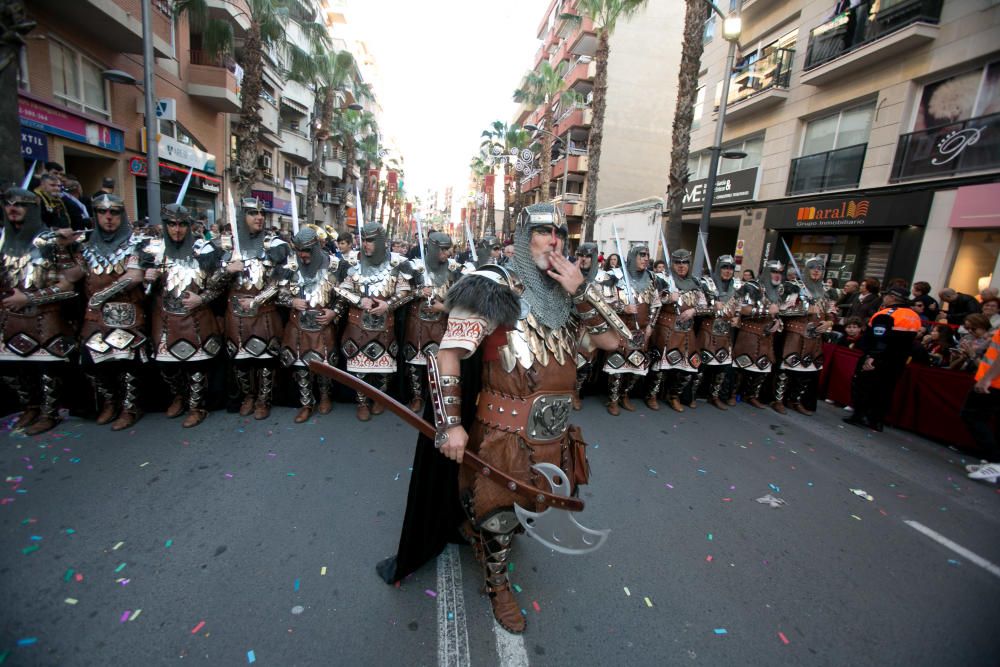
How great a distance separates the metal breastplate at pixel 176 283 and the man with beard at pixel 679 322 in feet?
18.2

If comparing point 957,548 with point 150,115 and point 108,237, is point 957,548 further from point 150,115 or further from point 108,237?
point 150,115

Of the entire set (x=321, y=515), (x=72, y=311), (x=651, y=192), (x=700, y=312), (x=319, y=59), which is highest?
(x=319, y=59)

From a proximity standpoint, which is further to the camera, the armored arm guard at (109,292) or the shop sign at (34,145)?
the shop sign at (34,145)

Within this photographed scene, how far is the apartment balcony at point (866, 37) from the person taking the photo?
33.0 feet

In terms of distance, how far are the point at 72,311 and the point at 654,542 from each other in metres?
5.81

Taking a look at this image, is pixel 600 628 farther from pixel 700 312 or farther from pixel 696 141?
pixel 696 141

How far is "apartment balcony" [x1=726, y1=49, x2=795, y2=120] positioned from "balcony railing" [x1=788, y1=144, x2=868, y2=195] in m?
2.37

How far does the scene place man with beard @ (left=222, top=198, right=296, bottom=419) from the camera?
4648 mm

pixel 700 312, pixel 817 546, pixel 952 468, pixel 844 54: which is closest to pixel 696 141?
pixel 844 54

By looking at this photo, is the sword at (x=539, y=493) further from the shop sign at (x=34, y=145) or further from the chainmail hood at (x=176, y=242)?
the shop sign at (x=34, y=145)

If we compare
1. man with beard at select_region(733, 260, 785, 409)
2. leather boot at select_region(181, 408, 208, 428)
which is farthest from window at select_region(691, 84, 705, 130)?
leather boot at select_region(181, 408, 208, 428)

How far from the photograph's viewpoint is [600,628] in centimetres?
238

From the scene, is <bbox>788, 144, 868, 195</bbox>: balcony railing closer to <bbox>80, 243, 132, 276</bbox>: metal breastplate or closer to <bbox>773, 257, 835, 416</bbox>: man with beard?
<bbox>773, 257, 835, 416</bbox>: man with beard

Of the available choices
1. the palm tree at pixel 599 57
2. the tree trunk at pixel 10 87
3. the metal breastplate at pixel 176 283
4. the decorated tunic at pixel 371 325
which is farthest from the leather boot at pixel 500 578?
the palm tree at pixel 599 57
